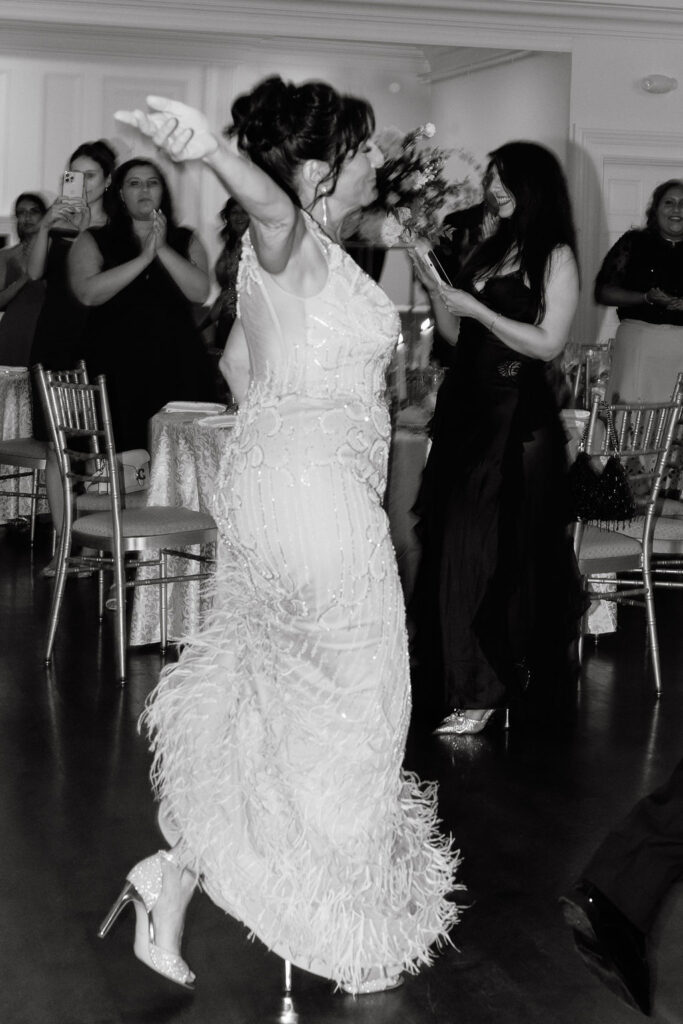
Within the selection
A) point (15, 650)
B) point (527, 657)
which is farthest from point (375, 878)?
point (15, 650)

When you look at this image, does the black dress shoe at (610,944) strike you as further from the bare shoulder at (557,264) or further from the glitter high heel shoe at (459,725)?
the bare shoulder at (557,264)

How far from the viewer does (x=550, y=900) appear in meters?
2.69

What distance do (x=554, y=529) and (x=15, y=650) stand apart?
2.15 m

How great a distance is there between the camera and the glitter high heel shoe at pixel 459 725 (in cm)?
385

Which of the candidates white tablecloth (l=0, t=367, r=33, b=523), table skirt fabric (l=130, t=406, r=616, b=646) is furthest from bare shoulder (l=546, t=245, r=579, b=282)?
white tablecloth (l=0, t=367, r=33, b=523)

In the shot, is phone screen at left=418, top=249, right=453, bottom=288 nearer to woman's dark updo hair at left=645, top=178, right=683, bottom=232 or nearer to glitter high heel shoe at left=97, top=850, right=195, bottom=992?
glitter high heel shoe at left=97, top=850, right=195, bottom=992

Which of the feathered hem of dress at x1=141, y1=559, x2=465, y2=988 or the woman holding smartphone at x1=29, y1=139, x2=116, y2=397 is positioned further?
the woman holding smartphone at x1=29, y1=139, x2=116, y2=397

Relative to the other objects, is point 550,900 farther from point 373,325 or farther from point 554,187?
point 554,187

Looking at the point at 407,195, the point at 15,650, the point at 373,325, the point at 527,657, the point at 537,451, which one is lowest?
the point at 15,650

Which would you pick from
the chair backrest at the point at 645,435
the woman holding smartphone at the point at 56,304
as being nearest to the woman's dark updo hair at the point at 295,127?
the chair backrest at the point at 645,435

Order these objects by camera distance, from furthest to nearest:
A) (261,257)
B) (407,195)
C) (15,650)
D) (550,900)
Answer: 1. (15,650)
2. (407,195)
3. (550,900)
4. (261,257)

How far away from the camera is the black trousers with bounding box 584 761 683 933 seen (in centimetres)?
219

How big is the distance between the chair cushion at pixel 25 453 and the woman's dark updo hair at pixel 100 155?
1416mm

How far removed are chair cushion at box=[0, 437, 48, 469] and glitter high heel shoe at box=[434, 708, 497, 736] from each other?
306 cm
